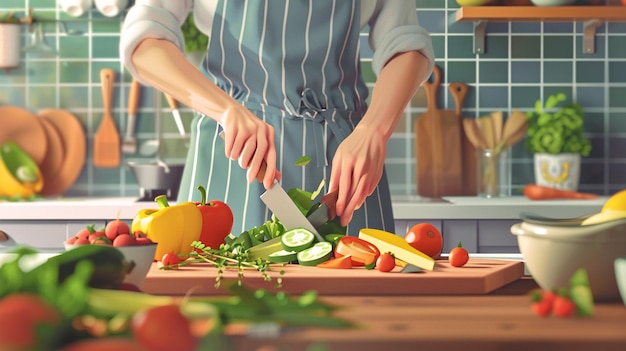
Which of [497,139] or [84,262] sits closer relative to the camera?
[84,262]

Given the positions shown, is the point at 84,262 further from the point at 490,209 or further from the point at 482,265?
the point at 490,209

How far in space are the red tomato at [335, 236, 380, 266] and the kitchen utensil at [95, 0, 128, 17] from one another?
7.19ft

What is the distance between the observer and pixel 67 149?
135 inches

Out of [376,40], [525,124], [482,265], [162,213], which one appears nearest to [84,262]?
[162,213]

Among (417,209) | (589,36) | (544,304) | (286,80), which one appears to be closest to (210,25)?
(286,80)

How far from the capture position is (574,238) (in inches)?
43.6

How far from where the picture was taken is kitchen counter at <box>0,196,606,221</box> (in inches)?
115

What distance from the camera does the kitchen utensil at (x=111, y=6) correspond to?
11.0 ft

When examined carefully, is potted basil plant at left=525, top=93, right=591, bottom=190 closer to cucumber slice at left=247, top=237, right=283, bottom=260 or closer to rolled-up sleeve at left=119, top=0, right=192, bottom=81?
rolled-up sleeve at left=119, top=0, right=192, bottom=81

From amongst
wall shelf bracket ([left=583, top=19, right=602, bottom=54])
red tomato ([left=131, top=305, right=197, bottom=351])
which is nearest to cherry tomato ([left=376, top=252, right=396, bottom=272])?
red tomato ([left=131, top=305, right=197, bottom=351])

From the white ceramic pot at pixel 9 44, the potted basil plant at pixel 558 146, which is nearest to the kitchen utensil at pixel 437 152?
the potted basil plant at pixel 558 146

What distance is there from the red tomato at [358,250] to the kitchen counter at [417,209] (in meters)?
1.50

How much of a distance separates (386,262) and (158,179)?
6.51 ft

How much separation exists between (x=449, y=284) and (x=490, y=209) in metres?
1.72
